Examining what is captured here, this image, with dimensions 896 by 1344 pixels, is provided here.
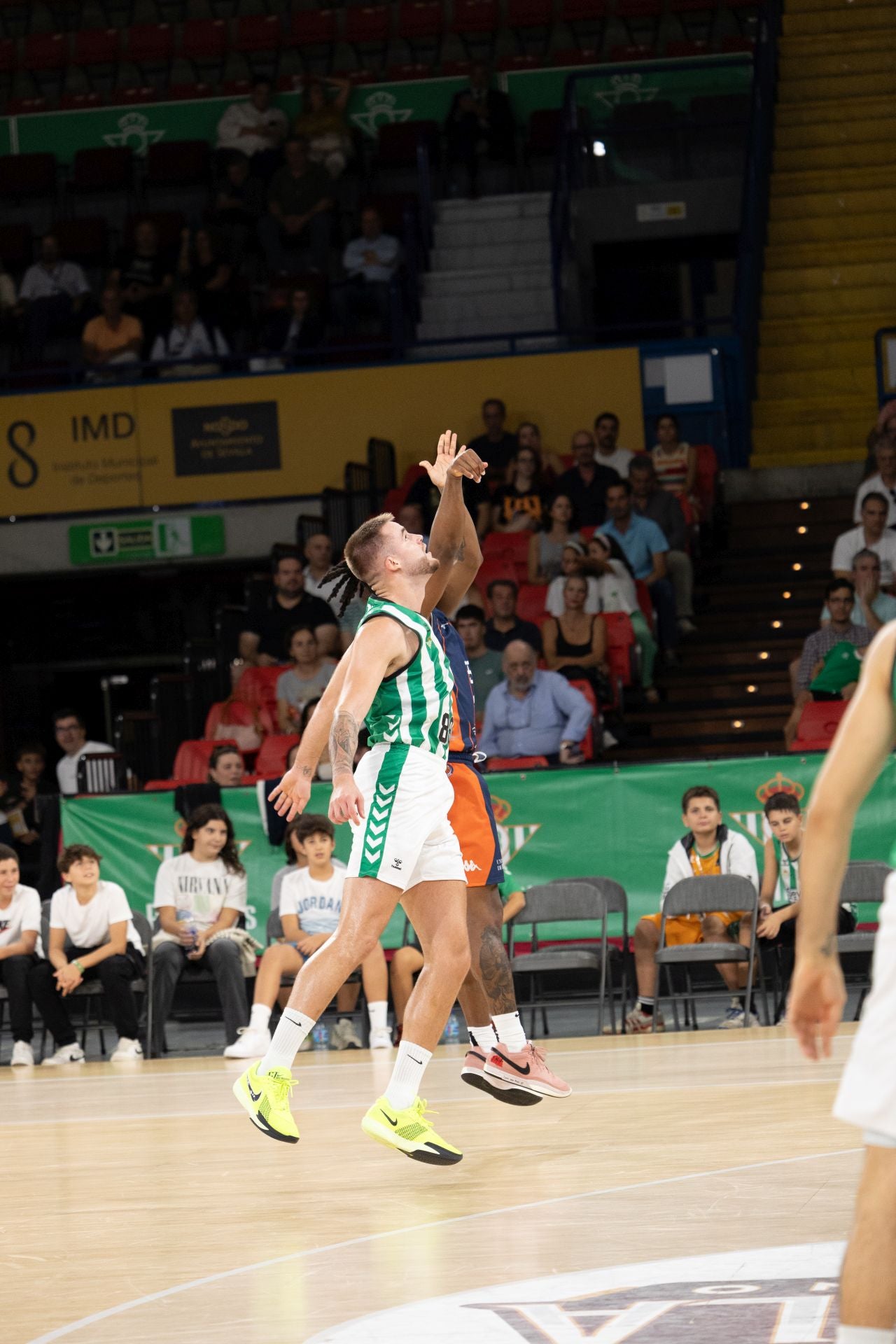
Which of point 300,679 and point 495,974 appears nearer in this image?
point 495,974

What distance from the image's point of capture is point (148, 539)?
1786cm

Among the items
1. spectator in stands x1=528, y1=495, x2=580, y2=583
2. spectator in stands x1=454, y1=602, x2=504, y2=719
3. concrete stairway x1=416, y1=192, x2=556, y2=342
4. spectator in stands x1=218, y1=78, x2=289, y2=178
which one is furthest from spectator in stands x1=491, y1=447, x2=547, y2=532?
spectator in stands x1=218, y1=78, x2=289, y2=178

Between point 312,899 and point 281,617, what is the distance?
14.6 ft

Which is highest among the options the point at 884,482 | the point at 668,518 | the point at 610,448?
the point at 610,448

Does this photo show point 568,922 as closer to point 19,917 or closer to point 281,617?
point 19,917

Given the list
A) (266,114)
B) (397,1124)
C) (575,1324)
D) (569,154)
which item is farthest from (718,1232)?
(266,114)

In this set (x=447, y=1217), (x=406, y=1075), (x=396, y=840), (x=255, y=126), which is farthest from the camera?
(x=255, y=126)

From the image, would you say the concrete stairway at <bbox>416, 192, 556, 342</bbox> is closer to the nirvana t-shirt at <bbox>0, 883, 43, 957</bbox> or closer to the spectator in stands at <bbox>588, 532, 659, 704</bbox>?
the spectator in stands at <bbox>588, 532, 659, 704</bbox>

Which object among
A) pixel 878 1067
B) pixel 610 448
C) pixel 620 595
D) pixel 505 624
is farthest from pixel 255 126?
pixel 878 1067

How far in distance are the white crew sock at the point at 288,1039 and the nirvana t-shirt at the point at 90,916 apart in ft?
16.7

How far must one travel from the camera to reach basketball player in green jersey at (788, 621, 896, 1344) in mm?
2361

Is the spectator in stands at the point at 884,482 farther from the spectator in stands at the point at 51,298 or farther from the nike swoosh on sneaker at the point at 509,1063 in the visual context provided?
the spectator in stands at the point at 51,298

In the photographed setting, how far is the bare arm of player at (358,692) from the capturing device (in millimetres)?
4922

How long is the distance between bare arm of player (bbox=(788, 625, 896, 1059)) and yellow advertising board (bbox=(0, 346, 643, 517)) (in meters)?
14.3
